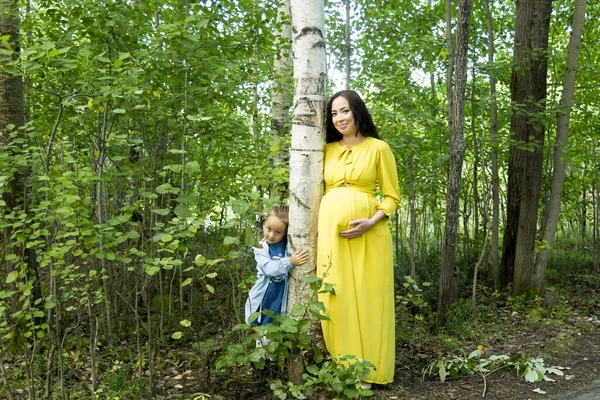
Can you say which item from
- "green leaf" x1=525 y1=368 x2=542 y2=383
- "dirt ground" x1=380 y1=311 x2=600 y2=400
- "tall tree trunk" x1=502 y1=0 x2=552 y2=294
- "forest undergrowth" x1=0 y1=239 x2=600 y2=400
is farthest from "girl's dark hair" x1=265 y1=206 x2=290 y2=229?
"tall tree trunk" x1=502 y1=0 x2=552 y2=294

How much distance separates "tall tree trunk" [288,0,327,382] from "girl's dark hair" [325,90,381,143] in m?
0.14

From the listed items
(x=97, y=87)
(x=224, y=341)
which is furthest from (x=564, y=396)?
(x=97, y=87)

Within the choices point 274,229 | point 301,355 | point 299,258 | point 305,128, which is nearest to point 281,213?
point 274,229

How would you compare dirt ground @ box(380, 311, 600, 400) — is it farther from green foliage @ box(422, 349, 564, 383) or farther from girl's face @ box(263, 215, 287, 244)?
girl's face @ box(263, 215, 287, 244)

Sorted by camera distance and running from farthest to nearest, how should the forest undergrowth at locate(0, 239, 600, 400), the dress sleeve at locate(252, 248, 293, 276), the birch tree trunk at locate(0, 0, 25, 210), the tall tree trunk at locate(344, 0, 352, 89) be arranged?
the tall tree trunk at locate(344, 0, 352, 89) → the birch tree trunk at locate(0, 0, 25, 210) → the dress sleeve at locate(252, 248, 293, 276) → the forest undergrowth at locate(0, 239, 600, 400)

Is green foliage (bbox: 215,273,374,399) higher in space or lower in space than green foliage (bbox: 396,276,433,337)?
higher

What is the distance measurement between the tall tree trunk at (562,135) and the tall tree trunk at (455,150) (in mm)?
1702

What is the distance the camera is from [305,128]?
11.6ft

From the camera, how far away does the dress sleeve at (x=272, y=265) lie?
11.4ft

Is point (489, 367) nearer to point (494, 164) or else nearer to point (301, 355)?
point (301, 355)

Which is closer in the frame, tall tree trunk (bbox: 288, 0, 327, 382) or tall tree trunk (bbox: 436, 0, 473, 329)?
tall tree trunk (bbox: 288, 0, 327, 382)

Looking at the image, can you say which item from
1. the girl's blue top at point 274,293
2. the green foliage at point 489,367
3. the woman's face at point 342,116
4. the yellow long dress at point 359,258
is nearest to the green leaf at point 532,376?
the green foliage at point 489,367

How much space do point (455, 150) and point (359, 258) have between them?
2.06 meters

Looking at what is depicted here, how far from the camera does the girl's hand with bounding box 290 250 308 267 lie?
11.5 ft
